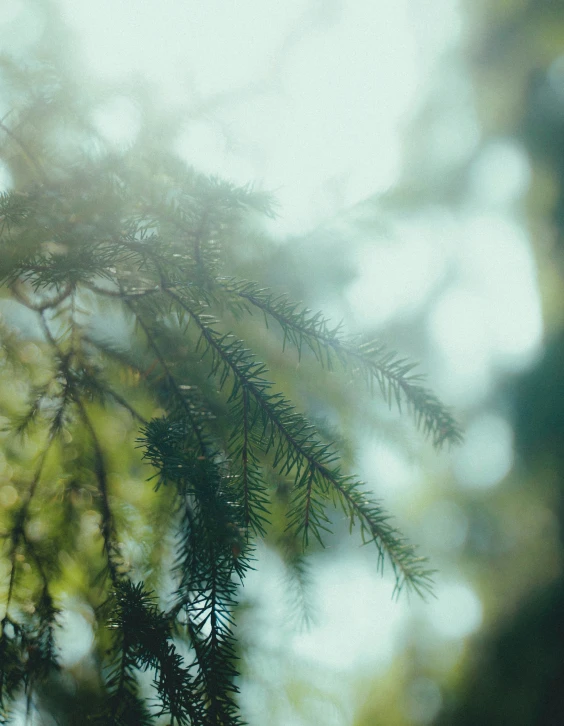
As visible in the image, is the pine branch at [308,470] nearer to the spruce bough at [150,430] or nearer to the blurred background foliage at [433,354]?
the spruce bough at [150,430]

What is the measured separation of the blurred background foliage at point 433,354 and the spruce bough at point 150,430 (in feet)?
0.13

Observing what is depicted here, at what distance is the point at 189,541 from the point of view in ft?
1.56

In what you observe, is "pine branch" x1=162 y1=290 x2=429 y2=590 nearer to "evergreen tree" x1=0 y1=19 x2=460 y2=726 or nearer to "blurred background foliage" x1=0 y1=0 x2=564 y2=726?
"evergreen tree" x1=0 y1=19 x2=460 y2=726

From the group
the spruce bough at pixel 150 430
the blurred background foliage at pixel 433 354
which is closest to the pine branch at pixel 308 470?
the spruce bough at pixel 150 430

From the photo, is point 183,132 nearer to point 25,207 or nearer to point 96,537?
point 25,207

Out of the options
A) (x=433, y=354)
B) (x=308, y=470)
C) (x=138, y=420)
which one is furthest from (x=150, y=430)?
(x=433, y=354)

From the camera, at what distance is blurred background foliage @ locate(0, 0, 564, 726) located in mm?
662

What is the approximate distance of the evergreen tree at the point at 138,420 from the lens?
1.30ft

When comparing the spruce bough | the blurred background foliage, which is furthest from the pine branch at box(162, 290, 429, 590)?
the blurred background foliage

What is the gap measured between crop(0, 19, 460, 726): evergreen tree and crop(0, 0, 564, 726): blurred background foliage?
2cm

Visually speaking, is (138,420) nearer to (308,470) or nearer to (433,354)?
(308,470)

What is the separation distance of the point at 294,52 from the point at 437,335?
82 centimetres

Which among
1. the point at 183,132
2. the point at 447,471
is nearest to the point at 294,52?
the point at 183,132

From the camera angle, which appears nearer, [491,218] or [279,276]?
[279,276]
